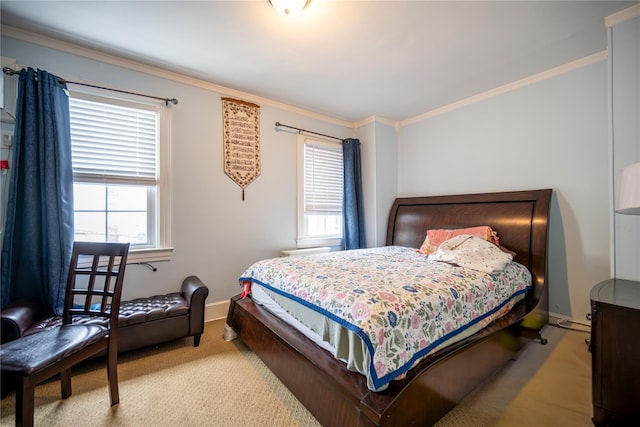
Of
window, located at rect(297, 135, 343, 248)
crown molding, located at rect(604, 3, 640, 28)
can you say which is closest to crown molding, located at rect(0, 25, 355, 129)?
window, located at rect(297, 135, 343, 248)

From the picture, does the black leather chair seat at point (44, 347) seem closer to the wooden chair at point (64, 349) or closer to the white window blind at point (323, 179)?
the wooden chair at point (64, 349)

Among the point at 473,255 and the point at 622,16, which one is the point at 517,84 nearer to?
the point at 622,16

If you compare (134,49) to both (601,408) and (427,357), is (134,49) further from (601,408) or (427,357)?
(601,408)

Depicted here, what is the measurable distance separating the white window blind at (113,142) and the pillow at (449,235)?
305 cm

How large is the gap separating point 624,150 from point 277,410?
10.0ft

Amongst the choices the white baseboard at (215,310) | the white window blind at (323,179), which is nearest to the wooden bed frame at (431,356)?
the white baseboard at (215,310)

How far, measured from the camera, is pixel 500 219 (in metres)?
2.85

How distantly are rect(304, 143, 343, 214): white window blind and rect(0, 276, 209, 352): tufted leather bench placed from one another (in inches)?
73.6

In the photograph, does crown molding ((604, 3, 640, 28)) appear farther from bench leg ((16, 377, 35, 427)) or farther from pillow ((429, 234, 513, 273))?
bench leg ((16, 377, 35, 427))

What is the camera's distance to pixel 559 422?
146cm

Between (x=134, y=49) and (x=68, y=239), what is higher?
(x=134, y=49)

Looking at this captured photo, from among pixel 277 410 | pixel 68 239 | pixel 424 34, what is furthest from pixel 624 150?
pixel 68 239

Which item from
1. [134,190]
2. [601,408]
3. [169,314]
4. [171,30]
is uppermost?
[171,30]

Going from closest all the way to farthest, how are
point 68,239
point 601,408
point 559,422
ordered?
point 601,408
point 559,422
point 68,239
